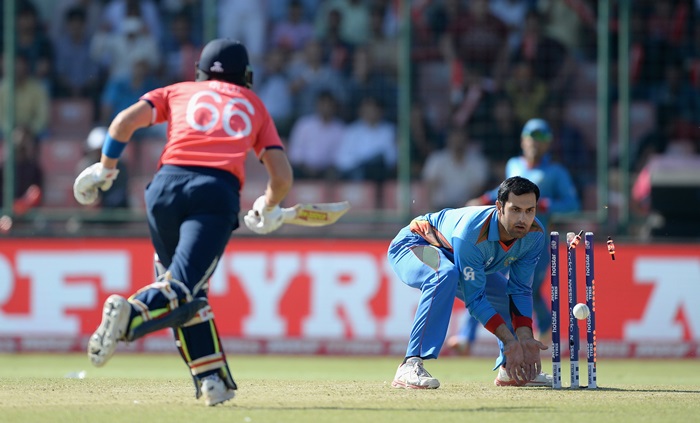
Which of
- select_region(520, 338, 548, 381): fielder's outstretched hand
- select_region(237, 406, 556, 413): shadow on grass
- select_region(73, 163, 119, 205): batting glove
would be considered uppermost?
select_region(73, 163, 119, 205): batting glove

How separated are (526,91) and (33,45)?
228 inches

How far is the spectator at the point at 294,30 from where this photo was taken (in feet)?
47.2

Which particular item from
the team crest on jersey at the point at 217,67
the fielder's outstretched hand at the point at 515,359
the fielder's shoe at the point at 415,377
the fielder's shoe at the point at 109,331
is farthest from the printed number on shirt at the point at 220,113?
the fielder's outstretched hand at the point at 515,359

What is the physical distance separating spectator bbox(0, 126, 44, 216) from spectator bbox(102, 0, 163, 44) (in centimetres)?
184

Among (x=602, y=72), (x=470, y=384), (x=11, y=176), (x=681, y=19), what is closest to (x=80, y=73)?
(x=11, y=176)

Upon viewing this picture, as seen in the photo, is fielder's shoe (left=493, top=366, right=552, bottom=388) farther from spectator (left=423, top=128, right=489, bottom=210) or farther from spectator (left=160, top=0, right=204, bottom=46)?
spectator (left=160, top=0, right=204, bottom=46)

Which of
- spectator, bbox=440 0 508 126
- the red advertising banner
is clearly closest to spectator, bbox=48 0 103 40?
the red advertising banner

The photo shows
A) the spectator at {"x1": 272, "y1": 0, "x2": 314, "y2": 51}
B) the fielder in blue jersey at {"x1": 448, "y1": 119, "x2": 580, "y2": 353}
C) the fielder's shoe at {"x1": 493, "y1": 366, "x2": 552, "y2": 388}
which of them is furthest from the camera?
the spectator at {"x1": 272, "y1": 0, "x2": 314, "y2": 51}

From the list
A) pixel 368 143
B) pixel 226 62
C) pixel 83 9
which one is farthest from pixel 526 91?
pixel 226 62

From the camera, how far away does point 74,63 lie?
14406 mm

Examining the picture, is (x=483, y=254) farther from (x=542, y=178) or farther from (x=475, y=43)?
(x=475, y=43)

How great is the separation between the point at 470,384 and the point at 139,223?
6285 mm

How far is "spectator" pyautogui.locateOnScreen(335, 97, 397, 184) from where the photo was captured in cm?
1367

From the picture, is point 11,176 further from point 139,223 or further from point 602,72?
point 602,72
